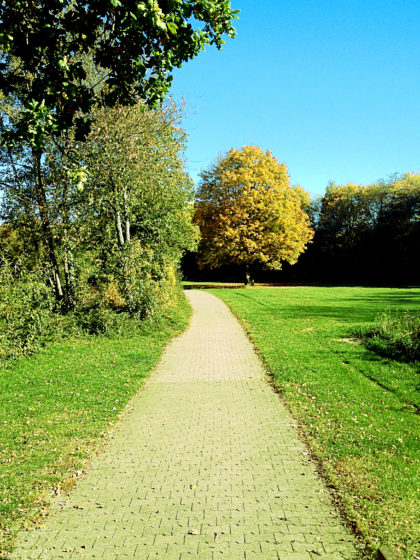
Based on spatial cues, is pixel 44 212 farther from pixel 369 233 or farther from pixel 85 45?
pixel 369 233

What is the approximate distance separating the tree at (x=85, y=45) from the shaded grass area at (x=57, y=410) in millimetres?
4085

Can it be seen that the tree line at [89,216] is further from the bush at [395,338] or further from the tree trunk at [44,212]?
the bush at [395,338]

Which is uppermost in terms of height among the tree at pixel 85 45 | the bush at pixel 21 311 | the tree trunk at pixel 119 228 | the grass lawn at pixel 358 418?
the tree at pixel 85 45

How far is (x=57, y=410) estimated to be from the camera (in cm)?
640

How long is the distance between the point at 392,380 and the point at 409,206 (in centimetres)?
4413

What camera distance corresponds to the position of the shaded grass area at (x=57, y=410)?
163 inches

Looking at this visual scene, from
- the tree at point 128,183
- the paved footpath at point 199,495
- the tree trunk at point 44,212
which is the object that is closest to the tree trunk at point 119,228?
the tree at point 128,183

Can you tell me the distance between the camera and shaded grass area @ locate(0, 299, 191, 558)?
4.14m

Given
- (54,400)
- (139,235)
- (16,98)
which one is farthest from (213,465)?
(139,235)

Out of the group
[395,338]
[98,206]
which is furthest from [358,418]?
Answer: [98,206]

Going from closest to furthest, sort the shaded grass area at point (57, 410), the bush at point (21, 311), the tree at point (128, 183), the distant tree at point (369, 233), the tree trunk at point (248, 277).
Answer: the shaded grass area at point (57, 410) < the bush at point (21, 311) < the tree at point (128, 183) < the tree trunk at point (248, 277) < the distant tree at point (369, 233)

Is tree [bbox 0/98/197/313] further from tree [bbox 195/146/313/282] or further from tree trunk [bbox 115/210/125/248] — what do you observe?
tree [bbox 195/146/313/282]

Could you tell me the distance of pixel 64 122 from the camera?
5.05m

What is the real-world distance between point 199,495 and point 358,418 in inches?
125
